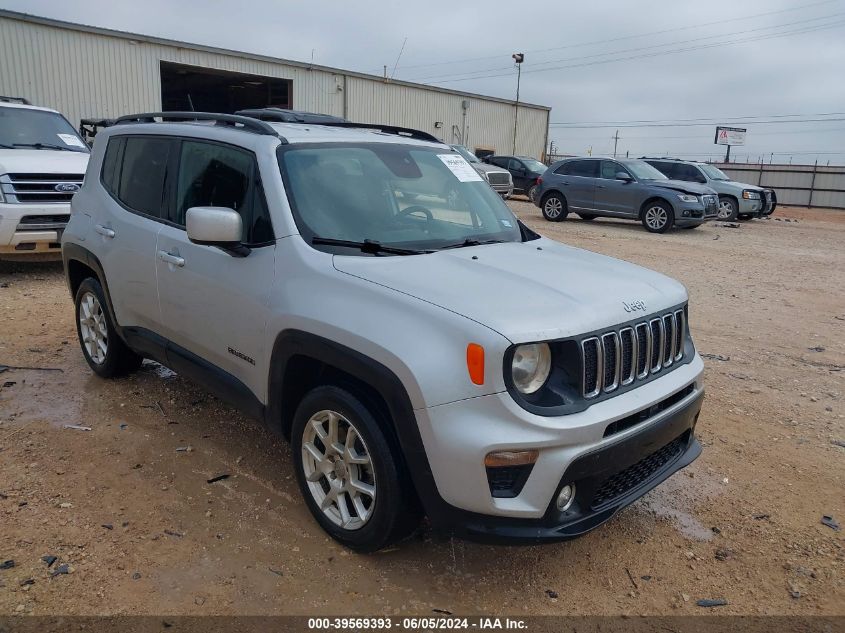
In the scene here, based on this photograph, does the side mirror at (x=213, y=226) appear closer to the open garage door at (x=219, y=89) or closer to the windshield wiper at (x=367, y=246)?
the windshield wiper at (x=367, y=246)

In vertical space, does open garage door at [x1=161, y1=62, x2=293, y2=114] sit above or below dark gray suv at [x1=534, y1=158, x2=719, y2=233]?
above

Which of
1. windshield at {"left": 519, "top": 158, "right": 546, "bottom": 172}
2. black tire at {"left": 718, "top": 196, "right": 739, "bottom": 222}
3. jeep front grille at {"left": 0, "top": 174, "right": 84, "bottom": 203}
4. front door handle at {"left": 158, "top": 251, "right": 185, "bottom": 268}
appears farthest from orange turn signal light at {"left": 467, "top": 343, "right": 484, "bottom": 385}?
windshield at {"left": 519, "top": 158, "right": 546, "bottom": 172}

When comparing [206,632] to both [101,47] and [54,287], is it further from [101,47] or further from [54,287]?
[101,47]

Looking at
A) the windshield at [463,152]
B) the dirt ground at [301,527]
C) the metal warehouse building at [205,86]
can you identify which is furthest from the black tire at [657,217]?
the dirt ground at [301,527]

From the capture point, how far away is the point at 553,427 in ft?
8.16

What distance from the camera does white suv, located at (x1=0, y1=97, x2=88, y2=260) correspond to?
786cm

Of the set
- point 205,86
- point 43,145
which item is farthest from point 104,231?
point 205,86

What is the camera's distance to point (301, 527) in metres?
3.31

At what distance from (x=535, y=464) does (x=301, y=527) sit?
1389 millimetres

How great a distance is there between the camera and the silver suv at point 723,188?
18.8 m

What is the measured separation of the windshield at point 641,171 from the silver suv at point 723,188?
6.73 feet

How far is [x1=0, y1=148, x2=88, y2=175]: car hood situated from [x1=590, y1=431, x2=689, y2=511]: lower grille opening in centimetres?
718

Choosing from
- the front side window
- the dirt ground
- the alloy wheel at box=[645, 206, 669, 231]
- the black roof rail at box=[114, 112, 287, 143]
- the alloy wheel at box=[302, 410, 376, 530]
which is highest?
the black roof rail at box=[114, 112, 287, 143]

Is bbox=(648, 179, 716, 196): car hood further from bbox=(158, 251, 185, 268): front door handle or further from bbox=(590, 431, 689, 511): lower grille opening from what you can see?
bbox=(158, 251, 185, 268): front door handle
